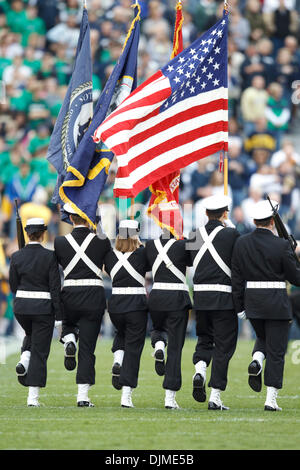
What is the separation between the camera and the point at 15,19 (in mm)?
27562

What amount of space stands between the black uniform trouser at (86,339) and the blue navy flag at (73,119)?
1733 millimetres

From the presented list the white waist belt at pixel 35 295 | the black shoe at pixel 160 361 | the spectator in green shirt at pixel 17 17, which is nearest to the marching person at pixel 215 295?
the black shoe at pixel 160 361

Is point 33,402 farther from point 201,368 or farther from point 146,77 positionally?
point 146,77

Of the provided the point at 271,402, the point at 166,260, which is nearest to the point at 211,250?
the point at 166,260

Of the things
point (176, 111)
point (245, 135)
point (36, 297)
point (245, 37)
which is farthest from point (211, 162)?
point (36, 297)

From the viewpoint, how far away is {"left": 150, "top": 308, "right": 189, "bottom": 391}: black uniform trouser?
528 inches

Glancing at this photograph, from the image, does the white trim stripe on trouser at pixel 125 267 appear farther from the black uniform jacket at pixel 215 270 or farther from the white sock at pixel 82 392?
the white sock at pixel 82 392

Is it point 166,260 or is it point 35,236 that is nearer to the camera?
point 166,260

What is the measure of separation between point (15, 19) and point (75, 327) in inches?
584

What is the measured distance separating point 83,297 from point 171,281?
3.12 ft

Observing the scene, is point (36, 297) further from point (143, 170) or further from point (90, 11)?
point (90, 11)

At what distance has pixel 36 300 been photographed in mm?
13727

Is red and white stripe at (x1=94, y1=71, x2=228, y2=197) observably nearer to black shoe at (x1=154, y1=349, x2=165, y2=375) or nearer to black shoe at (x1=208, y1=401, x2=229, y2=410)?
black shoe at (x1=154, y1=349, x2=165, y2=375)

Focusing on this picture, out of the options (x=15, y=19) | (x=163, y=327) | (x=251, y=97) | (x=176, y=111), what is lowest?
(x=163, y=327)
